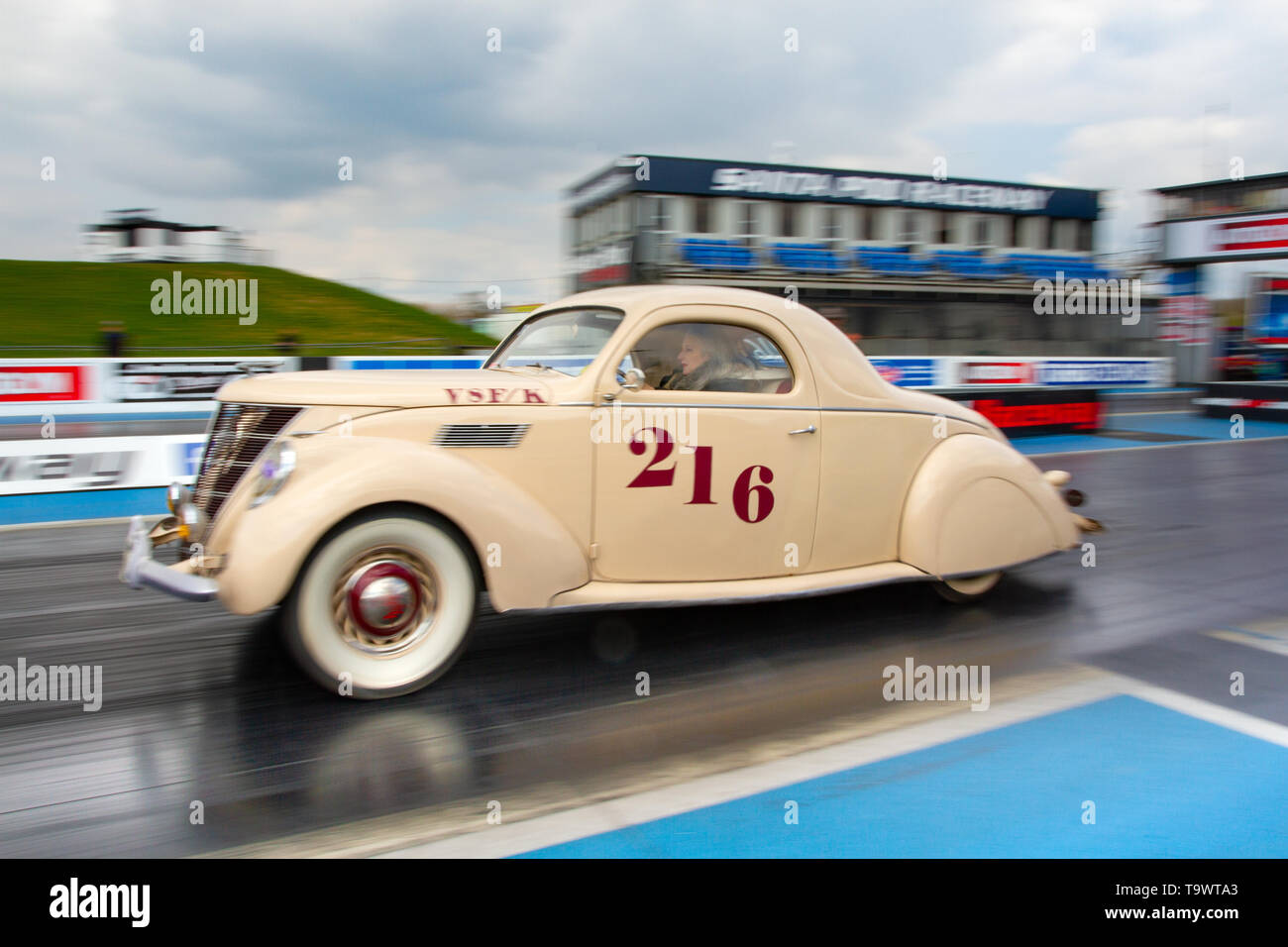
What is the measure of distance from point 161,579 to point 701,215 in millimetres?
35003

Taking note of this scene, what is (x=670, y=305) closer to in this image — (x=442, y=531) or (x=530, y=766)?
(x=442, y=531)

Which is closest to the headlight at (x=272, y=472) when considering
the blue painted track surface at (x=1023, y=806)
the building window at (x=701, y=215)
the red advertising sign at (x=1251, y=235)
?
the blue painted track surface at (x=1023, y=806)

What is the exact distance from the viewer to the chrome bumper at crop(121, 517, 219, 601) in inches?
→ 138

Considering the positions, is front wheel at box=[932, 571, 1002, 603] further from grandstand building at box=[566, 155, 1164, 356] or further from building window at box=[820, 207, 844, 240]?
building window at box=[820, 207, 844, 240]

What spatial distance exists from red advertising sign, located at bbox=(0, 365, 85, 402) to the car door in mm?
13136

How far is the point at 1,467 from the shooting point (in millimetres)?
8953

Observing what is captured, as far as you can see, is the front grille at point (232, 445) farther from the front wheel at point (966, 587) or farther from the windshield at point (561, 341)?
the front wheel at point (966, 587)

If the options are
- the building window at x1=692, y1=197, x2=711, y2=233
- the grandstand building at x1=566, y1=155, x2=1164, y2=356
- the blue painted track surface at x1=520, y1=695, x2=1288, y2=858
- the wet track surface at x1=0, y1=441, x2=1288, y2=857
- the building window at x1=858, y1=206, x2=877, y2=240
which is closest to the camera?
the blue painted track surface at x1=520, y1=695, x2=1288, y2=858

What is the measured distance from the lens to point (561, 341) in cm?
478

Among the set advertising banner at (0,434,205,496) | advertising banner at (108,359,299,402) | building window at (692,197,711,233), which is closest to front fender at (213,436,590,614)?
advertising banner at (0,434,205,496)

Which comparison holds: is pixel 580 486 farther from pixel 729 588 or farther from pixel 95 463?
pixel 95 463

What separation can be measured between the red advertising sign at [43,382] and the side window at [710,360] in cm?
1309

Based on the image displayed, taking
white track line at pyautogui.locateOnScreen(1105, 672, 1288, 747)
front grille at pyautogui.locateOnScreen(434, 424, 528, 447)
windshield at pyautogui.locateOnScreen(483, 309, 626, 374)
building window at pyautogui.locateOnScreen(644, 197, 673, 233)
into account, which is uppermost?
building window at pyautogui.locateOnScreen(644, 197, 673, 233)

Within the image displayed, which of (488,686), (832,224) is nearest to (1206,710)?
(488,686)
